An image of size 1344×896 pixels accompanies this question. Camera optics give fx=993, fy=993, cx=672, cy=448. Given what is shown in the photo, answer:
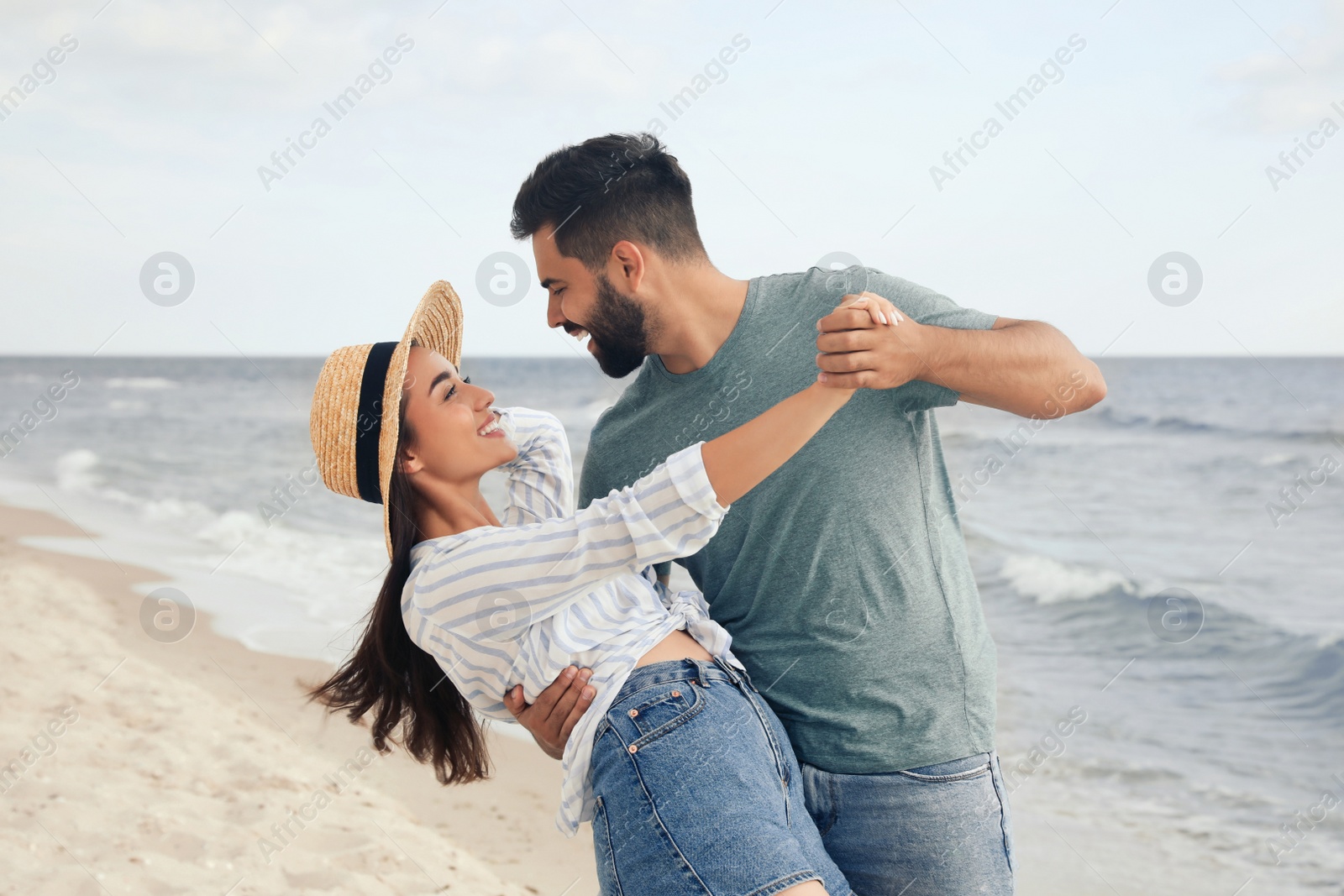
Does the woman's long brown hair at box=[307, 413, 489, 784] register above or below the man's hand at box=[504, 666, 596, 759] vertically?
below

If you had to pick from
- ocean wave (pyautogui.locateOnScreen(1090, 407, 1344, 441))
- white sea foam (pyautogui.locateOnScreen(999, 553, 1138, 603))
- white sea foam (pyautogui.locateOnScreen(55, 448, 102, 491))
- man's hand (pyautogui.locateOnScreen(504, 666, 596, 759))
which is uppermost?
ocean wave (pyautogui.locateOnScreen(1090, 407, 1344, 441))

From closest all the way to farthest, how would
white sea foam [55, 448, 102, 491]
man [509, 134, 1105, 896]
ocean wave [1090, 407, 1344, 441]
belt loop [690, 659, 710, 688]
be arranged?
belt loop [690, 659, 710, 688] → man [509, 134, 1105, 896] → white sea foam [55, 448, 102, 491] → ocean wave [1090, 407, 1344, 441]

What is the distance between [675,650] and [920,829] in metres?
0.62

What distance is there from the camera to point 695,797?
164 cm

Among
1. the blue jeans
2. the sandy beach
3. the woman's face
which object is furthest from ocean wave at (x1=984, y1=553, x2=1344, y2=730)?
the woman's face

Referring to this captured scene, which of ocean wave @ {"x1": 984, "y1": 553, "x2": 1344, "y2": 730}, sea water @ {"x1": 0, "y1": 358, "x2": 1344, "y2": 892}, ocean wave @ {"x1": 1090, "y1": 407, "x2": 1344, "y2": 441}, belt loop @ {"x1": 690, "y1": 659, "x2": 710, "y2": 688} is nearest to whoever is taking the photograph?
belt loop @ {"x1": 690, "y1": 659, "x2": 710, "y2": 688}

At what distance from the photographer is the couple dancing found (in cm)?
170

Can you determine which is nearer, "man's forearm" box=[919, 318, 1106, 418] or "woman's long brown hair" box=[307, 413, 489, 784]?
"man's forearm" box=[919, 318, 1106, 418]

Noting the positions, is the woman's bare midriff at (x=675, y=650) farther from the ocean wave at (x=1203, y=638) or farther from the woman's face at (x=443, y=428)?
the ocean wave at (x=1203, y=638)

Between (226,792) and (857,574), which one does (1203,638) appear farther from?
(226,792)

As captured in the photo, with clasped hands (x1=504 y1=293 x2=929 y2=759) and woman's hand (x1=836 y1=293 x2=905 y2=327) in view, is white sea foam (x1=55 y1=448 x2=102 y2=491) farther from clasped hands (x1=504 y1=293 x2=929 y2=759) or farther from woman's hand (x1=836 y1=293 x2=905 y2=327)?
woman's hand (x1=836 y1=293 x2=905 y2=327)

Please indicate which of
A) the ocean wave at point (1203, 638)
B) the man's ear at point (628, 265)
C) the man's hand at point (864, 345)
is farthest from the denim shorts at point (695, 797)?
the ocean wave at point (1203, 638)

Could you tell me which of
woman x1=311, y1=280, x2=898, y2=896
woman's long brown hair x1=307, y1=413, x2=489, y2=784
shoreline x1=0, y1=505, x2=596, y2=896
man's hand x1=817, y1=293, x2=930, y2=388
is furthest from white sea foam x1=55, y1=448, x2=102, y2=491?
man's hand x1=817, y1=293, x2=930, y2=388

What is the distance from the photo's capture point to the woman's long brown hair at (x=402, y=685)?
2.20 metres
